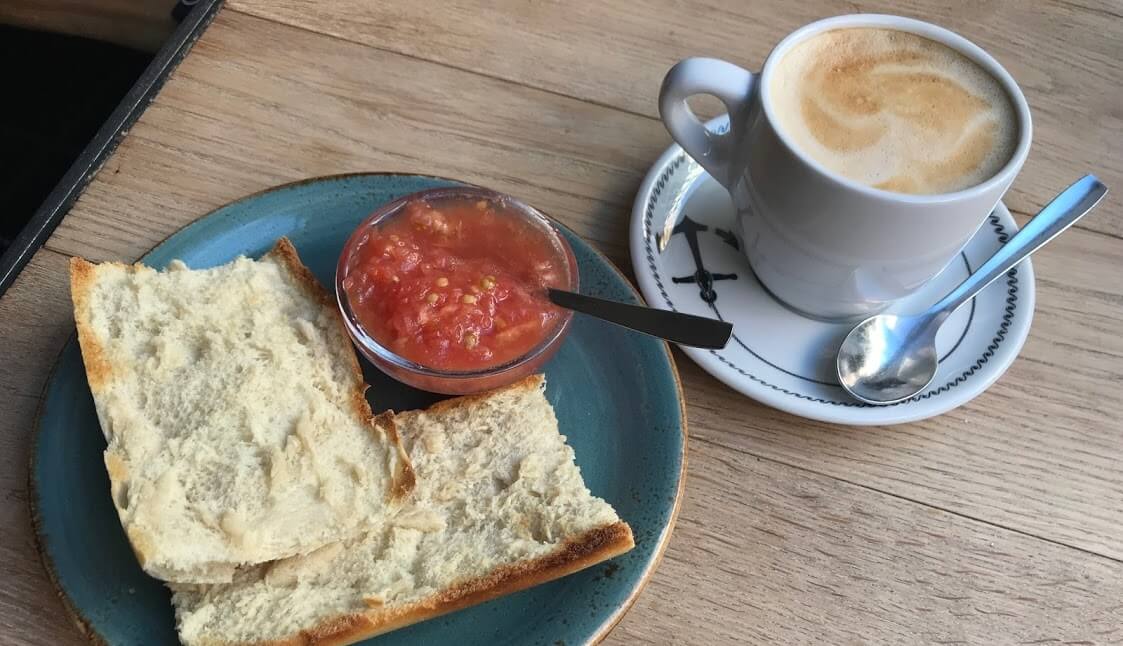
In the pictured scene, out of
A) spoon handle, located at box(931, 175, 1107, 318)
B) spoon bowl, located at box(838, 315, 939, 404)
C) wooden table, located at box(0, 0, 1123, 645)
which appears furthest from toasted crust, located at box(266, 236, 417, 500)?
spoon handle, located at box(931, 175, 1107, 318)

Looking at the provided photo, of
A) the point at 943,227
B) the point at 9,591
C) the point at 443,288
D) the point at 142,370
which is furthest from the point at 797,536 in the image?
the point at 9,591

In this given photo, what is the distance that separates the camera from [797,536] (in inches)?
67.7

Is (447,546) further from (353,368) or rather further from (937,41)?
(937,41)

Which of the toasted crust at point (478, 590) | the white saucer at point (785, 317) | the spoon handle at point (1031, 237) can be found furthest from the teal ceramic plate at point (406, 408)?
the spoon handle at point (1031, 237)

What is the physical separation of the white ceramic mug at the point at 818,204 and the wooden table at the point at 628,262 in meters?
0.28

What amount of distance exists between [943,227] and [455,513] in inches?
40.3

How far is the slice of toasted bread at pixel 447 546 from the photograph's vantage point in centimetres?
145

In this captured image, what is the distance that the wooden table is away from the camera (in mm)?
1657

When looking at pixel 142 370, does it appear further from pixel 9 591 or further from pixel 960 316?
pixel 960 316

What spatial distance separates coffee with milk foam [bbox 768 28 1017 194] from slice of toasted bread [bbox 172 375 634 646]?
75 centimetres

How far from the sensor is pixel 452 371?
168 cm

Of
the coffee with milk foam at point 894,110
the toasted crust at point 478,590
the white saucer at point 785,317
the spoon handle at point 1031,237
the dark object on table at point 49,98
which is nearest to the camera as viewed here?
the toasted crust at point 478,590

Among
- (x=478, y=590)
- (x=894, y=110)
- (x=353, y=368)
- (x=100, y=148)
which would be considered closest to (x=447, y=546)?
(x=478, y=590)

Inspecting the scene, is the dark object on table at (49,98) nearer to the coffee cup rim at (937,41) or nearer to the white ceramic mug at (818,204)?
the white ceramic mug at (818,204)
